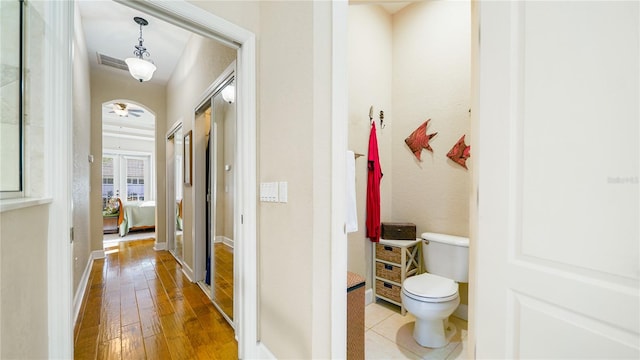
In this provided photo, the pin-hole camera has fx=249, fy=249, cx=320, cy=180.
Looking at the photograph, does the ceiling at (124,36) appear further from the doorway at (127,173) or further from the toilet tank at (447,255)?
the toilet tank at (447,255)

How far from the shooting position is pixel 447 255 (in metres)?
2.04

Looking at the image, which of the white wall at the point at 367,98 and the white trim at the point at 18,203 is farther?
the white wall at the point at 367,98

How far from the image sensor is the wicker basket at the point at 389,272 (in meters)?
2.26

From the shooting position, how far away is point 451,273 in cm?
199

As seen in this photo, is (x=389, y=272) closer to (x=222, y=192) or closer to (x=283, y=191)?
(x=283, y=191)

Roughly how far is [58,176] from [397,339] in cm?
226

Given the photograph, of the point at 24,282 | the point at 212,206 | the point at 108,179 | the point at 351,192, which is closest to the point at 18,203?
the point at 24,282

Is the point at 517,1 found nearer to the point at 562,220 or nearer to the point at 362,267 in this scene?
the point at 562,220

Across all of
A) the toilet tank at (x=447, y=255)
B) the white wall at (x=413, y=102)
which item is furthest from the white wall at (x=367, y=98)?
the toilet tank at (x=447, y=255)

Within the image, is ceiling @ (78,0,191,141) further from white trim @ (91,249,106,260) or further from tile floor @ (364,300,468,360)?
tile floor @ (364,300,468,360)

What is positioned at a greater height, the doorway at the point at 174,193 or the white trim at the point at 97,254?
the doorway at the point at 174,193

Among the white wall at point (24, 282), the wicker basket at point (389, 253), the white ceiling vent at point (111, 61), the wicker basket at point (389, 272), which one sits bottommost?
the wicker basket at point (389, 272)

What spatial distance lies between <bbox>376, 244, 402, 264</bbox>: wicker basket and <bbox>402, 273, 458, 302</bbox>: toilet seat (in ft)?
0.98

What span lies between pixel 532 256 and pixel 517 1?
0.89m
